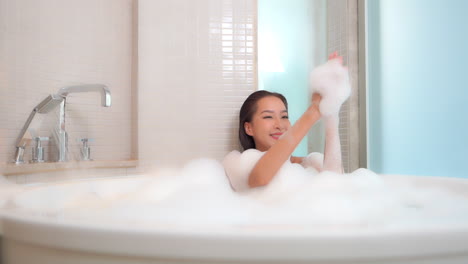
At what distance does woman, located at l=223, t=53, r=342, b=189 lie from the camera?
1.23 m

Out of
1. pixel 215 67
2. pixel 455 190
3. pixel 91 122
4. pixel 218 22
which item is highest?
pixel 218 22

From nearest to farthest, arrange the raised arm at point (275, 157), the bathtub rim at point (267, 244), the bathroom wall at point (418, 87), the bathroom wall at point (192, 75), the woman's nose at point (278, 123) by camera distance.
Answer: the bathtub rim at point (267, 244) → the raised arm at point (275, 157) → the woman's nose at point (278, 123) → the bathroom wall at point (418, 87) → the bathroom wall at point (192, 75)

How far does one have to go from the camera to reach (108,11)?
1944 mm

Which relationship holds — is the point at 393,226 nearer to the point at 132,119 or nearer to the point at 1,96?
the point at 1,96

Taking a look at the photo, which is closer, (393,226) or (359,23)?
(393,226)

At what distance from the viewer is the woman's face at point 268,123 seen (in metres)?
A: 1.59

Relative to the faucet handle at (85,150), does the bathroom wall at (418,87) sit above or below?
above

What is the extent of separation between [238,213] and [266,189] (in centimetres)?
47

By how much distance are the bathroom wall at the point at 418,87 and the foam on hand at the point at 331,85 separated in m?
0.82

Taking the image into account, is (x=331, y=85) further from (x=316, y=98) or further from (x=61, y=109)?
(x=61, y=109)

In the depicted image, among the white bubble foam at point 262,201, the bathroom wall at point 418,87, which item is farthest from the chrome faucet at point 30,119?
the bathroom wall at point 418,87

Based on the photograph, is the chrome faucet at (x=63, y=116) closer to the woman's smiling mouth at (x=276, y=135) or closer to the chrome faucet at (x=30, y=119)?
the chrome faucet at (x=30, y=119)

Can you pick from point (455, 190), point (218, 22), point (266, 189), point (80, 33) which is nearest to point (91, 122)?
point (80, 33)

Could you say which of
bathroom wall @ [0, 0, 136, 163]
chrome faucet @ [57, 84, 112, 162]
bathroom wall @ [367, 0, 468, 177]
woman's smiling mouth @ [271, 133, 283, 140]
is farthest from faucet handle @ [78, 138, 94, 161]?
bathroom wall @ [367, 0, 468, 177]
